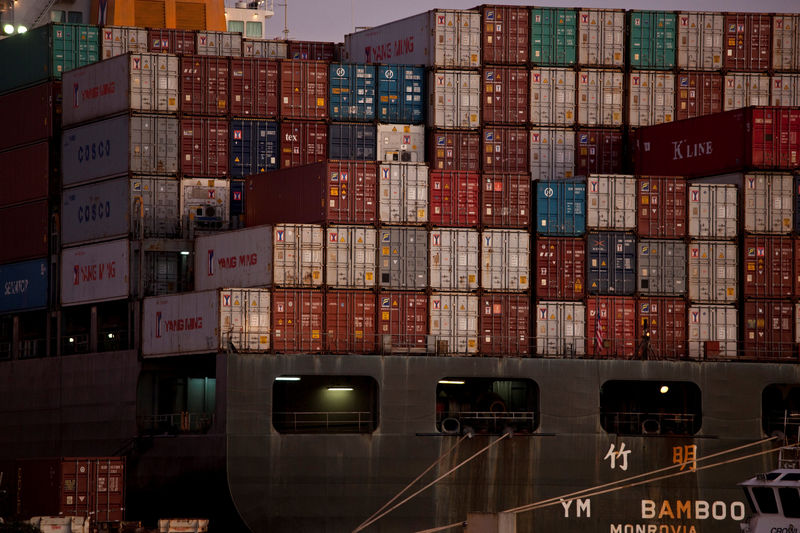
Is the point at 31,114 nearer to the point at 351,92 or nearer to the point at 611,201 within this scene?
the point at 351,92

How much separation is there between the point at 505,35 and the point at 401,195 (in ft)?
31.4

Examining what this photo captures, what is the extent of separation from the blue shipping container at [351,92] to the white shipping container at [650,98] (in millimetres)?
10064

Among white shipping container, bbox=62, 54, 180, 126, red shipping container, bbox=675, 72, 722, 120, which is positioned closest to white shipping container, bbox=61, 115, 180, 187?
white shipping container, bbox=62, 54, 180, 126

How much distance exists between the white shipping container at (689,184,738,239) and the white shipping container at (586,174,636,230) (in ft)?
7.06

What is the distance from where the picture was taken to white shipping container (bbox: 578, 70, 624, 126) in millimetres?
57938

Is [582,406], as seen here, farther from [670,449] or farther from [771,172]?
[771,172]

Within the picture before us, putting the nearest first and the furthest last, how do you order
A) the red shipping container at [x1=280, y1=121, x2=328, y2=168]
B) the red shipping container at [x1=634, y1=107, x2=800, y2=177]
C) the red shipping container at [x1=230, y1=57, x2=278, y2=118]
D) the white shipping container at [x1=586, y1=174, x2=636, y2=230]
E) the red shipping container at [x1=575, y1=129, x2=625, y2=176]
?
the white shipping container at [x1=586, y1=174, x2=636, y2=230], the red shipping container at [x1=634, y1=107, x2=800, y2=177], the red shipping container at [x1=280, y1=121, x2=328, y2=168], the red shipping container at [x1=230, y1=57, x2=278, y2=118], the red shipping container at [x1=575, y1=129, x2=625, y2=176]

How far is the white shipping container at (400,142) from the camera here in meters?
56.6

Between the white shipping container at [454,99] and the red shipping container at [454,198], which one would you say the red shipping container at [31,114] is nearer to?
the white shipping container at [454,99]

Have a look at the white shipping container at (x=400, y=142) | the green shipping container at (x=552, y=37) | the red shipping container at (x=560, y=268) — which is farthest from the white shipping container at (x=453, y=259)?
the green shipping container at (x=552, y=37)

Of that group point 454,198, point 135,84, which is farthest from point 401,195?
point 135,84

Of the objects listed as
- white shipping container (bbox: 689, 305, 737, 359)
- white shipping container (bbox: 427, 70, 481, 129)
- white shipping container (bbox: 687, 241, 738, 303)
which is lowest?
white shipping container (bbox: 689, 305, 737, 359)

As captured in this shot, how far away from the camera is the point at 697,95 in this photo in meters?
59.0

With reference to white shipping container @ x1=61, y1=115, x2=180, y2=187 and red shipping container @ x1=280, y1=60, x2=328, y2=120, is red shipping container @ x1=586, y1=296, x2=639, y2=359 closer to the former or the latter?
red shipping container @ x1=280, y1=60, x2=328, y2=120
